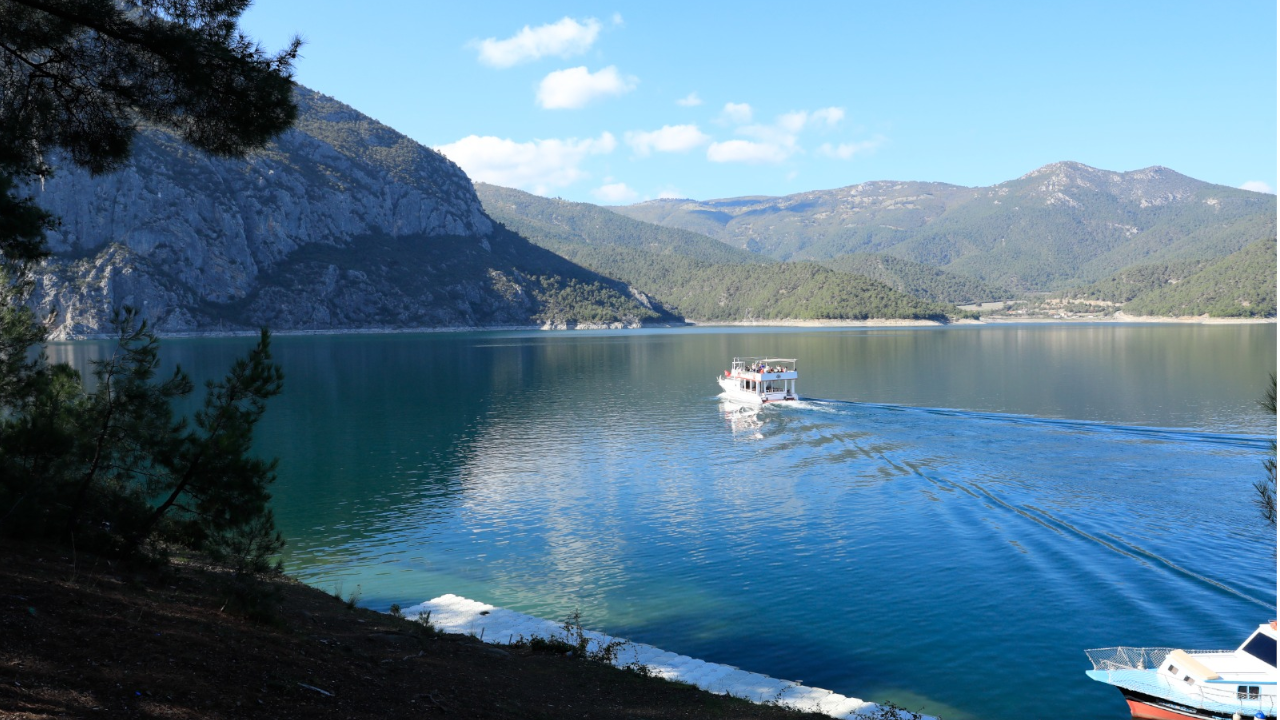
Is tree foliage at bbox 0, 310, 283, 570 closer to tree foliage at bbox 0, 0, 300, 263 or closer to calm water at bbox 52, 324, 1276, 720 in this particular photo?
tree foliage at bbox 0, 0, 300, 263

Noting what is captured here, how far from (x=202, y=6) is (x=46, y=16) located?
9.17 feet

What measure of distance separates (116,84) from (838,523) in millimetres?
30067

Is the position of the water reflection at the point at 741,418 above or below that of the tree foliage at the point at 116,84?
below

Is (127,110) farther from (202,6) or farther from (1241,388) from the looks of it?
(1241,388)

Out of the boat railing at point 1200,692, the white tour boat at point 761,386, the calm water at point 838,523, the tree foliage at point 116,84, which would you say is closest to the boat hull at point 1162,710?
the boat railing at point 1200,692

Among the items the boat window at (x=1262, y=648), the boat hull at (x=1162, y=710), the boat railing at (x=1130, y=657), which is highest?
the boat window at (x=1262, y=648)

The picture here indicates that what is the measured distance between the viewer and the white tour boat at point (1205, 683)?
17.3 m

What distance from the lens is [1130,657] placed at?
19.8 meters

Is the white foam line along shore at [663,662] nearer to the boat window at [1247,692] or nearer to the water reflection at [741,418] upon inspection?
the boat window at [1247,692]

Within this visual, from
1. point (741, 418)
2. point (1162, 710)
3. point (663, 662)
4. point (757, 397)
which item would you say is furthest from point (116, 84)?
point (757, 397)

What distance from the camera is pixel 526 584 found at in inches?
1055

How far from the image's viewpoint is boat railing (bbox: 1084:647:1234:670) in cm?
1886

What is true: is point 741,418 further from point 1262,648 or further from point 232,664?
point 232,664

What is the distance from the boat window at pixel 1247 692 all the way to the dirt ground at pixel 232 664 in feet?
33.9
